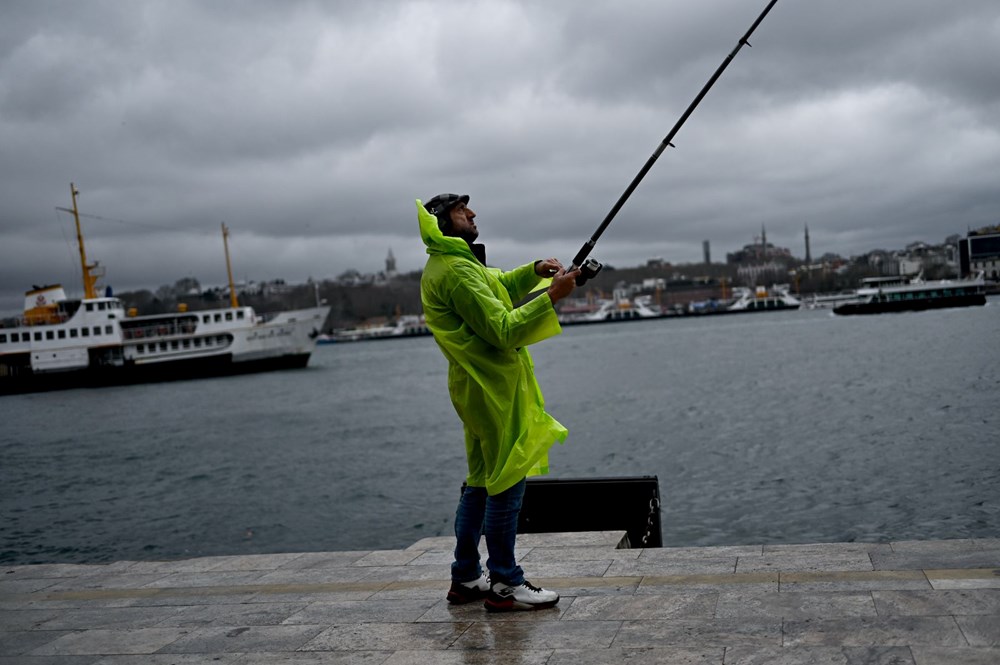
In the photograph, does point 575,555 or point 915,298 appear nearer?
point 575,555

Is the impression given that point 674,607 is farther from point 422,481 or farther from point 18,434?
point 18,434

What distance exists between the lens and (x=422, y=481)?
22.0m

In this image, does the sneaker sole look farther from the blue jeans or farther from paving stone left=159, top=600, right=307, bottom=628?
paving stone left=159, top=600, right=307, bottom=628

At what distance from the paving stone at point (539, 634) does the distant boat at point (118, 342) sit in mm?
78633

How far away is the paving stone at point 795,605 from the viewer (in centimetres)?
459

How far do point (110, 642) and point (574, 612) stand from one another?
7.81ft

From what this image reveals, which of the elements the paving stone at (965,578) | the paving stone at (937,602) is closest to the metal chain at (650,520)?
the paving stone at (965,578)

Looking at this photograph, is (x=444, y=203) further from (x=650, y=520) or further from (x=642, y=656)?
(x=650, y=520)

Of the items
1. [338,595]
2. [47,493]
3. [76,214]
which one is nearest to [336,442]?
[47,493]

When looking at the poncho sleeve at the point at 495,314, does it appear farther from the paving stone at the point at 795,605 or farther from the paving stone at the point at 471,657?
the paving stone at the point at 795,605

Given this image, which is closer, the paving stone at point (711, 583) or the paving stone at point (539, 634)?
the paving stone at point (539, 634)

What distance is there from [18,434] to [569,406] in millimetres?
23091

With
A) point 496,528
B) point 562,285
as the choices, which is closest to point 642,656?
point 496,528

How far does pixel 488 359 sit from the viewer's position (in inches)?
205
